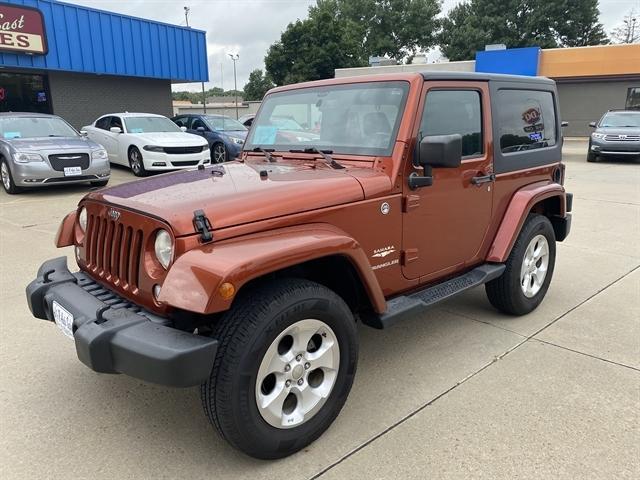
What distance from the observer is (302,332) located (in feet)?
7.96

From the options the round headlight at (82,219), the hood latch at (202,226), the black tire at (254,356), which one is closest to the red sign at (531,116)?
the black tire at (254,356)

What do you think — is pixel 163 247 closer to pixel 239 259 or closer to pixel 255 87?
pixel 239 259

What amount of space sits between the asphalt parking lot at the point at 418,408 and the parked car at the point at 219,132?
31.1 feet

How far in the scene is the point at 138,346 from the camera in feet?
6.83

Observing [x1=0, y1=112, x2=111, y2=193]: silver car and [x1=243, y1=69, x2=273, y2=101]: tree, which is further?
[x1=243, y1=69, x2=273, y2=101]: tree

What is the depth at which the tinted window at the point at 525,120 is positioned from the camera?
3.75 metres

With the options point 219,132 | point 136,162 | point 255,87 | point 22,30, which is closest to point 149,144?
point 136,162

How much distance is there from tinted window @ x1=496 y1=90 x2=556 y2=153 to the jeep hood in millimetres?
1396

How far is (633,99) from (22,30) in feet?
84.9

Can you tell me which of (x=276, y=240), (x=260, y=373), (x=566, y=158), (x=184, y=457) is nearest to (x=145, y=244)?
(x=276, y=240)

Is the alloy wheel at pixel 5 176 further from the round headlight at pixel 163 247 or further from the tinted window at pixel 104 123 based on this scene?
the round headlight at pixel 163 247

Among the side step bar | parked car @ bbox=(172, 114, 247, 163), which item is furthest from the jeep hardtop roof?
parked car @ bbox=(172, 114, 247, 163)

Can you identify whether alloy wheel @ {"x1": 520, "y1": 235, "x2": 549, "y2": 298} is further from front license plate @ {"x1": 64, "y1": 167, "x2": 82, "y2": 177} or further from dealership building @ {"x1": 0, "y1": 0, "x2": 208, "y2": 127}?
dealership building @ {"x1": 0, "y1": 0, "x2": 208, "y2": 127}

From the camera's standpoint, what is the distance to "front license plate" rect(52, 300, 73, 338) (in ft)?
8.09
